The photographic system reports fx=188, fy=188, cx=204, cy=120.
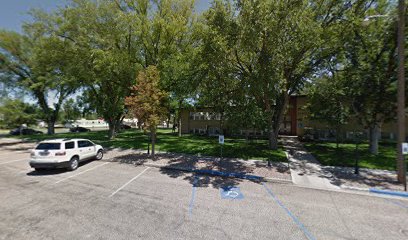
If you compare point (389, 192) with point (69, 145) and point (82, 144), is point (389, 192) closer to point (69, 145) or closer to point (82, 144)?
point (69, 145)

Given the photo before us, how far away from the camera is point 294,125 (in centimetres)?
2795

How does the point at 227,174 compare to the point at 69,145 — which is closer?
the point at 227,174

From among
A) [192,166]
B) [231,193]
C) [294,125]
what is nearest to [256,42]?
[231,193]

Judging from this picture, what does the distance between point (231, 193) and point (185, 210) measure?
2291 mm

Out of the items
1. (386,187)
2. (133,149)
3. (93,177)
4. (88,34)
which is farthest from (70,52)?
(386,187)

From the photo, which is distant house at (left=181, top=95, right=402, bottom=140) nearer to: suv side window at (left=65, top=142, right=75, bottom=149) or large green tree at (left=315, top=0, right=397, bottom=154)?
large green tree at (left=315, top=0, right=397, bottom=154)

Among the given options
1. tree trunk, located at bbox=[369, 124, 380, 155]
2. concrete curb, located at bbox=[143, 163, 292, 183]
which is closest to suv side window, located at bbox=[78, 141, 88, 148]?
concrete curb, located at bbox=[143, 163, 292, 183]

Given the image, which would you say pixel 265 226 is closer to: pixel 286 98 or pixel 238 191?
pixel 238 191

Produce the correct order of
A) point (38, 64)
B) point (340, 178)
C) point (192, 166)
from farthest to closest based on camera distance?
1. point (38, 64)
2. point (192, 166)
3. point (340, 178)

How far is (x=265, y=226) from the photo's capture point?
5258mm

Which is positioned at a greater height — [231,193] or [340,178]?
[340,178]

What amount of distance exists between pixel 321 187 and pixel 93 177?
1098cm

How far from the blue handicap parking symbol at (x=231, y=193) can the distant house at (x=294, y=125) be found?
11.8m

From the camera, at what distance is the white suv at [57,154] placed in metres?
9.80
